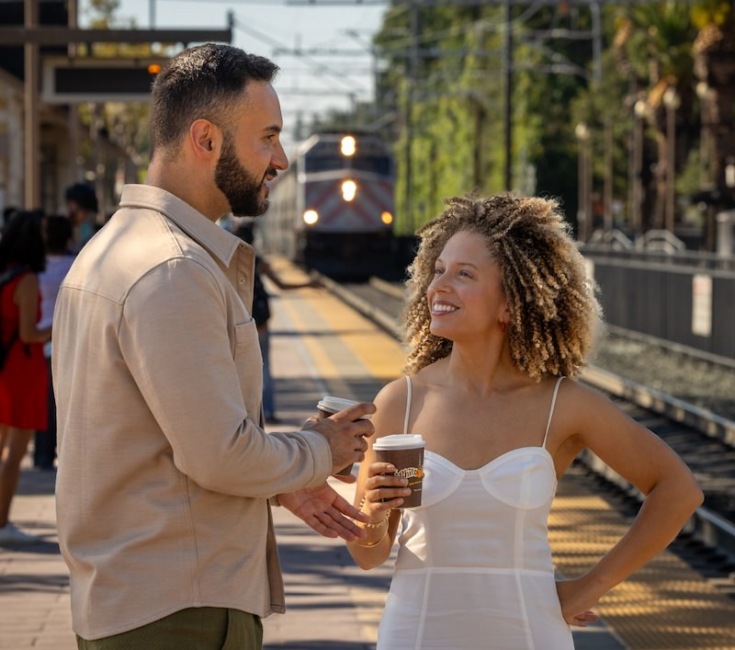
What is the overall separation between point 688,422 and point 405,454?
13970mm

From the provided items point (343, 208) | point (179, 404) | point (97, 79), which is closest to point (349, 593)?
point (179, 404)

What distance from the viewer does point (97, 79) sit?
16.6 meters

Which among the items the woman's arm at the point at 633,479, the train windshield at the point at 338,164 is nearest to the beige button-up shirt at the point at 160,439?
the woman's arm at the point at 633,479

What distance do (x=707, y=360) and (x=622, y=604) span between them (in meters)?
15.1

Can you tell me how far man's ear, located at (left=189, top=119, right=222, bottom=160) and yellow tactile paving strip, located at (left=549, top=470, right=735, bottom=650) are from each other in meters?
4.02

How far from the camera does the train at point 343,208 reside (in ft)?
161

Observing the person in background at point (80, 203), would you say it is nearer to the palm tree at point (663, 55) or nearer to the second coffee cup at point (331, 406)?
the second coffee cup at point (331, 406)

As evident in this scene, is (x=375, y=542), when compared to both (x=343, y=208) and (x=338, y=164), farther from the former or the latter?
(x=338, y=164)

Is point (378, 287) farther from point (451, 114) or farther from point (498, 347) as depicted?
point (498, 347)

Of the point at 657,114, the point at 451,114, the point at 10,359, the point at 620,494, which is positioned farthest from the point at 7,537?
the point at 451,114

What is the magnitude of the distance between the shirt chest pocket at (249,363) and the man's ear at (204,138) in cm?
33

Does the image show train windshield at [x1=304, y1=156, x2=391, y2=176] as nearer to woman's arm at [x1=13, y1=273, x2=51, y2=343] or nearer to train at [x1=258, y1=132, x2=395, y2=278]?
train at [x1=258, y1=132, x2=395, y2=278]

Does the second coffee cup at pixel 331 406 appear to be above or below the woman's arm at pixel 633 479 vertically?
above

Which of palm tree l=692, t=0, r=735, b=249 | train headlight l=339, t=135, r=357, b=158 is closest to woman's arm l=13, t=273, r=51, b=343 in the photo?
train headlight l=339, t=135, r=357, b=158
